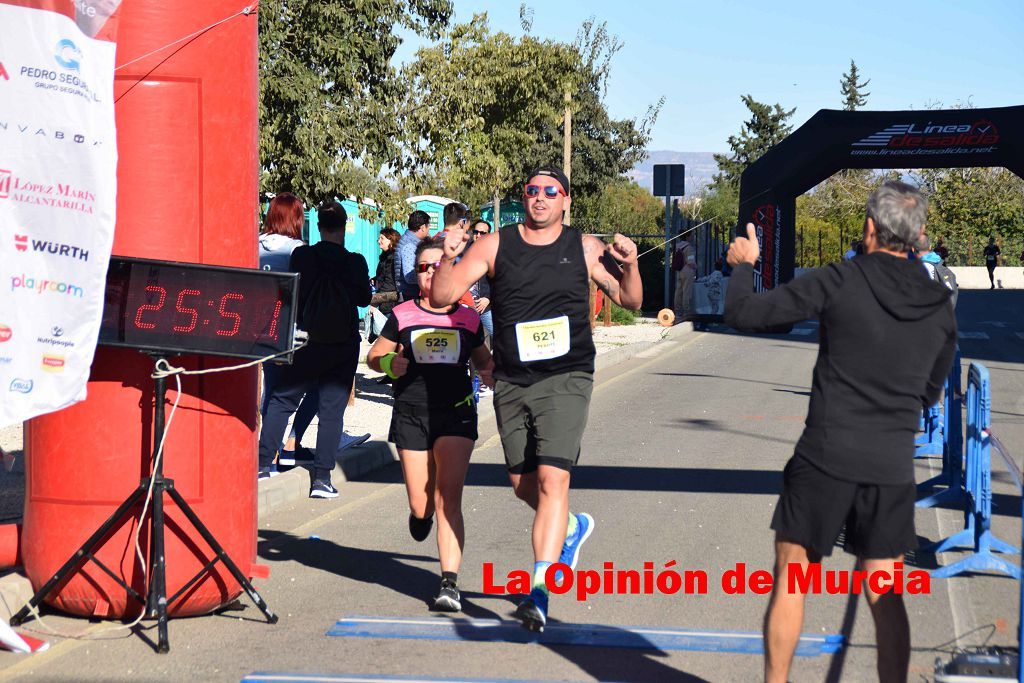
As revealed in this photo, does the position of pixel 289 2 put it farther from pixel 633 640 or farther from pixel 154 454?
pixel 633 640

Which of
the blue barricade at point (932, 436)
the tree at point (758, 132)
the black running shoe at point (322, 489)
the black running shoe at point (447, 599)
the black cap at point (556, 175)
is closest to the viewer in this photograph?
the black cap at point (556, 175)

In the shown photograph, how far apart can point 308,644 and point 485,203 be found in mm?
36863

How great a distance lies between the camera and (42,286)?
5316 millimetres

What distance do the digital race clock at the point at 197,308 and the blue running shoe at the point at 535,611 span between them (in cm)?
157

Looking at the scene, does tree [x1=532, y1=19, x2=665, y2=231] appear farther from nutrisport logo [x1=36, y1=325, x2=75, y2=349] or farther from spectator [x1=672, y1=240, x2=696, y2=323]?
nutrisport logo [x1=36, y1=325, x2=75, y2=349]

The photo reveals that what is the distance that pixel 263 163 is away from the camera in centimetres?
1529

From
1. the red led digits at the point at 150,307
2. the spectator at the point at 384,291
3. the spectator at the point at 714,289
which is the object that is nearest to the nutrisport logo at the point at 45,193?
the red led digits at the point at 150,307

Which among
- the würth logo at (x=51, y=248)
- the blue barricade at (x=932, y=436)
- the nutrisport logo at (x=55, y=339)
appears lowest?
the blue barricade at (x=932, y=436)

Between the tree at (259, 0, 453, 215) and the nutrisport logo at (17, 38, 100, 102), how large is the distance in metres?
9.06

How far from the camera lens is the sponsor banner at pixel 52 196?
5230 mm

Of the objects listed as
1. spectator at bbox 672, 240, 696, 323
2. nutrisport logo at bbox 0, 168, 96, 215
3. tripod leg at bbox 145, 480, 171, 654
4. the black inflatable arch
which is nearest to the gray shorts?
tripod leg at bbox 145, 480, 171, 654

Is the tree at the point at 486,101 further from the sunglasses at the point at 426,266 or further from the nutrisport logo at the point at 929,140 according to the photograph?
the sunglasses at the point at 426,266

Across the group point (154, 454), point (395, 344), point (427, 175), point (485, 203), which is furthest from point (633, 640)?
point (485, 203)

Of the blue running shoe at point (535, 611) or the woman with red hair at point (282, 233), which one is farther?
the woman with red hair at point (282, 233)
